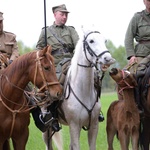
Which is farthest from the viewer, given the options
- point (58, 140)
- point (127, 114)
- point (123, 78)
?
point (58, 140)

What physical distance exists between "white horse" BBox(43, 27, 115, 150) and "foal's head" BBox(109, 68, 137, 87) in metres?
0.43

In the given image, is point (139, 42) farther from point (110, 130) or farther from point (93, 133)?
point (93, 133)

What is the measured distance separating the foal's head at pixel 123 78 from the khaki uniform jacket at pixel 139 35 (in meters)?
0.86

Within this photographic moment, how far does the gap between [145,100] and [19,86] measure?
122 inches

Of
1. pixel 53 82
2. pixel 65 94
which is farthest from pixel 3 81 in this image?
pixel 65 94

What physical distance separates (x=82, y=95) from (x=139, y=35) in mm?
2115

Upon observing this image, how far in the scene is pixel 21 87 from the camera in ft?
29.1

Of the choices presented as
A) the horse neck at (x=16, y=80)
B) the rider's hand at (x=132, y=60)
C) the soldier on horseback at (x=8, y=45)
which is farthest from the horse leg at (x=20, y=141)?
the rider's hand at (x=132, y=60)

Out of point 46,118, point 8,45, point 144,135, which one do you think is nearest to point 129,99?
point 144,135

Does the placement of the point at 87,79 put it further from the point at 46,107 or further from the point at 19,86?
the point at 19,86

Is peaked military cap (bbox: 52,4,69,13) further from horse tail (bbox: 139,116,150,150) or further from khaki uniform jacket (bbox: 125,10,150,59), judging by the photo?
horse tail (bbox: 139,116,150,150)

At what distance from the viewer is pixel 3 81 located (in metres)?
9.05

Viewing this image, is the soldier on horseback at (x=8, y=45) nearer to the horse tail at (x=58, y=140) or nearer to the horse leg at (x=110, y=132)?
the horse leg at (x=110, y=132)

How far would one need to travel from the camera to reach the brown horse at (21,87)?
28.3 feet
